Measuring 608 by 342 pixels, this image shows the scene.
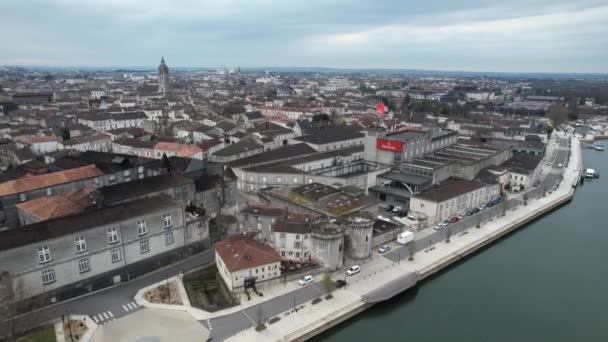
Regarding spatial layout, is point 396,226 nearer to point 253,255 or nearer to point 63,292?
point 253,255

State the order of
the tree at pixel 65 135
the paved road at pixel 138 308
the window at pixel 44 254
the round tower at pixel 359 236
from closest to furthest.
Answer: the paved road at pixel 138 308 < the window at pixel 44 254 < the round tower at pixel 359 236 < the tree at pixel 65 135

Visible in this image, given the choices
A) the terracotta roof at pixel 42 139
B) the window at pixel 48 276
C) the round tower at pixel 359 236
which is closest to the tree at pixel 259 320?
the round tower at pixel 359 236

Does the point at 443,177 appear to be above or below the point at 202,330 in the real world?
above

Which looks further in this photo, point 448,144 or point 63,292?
point 448,144

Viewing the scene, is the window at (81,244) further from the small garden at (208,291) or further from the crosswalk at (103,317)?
the small garden at (208,291)

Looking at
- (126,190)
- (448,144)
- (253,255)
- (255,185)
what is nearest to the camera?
(253,255)

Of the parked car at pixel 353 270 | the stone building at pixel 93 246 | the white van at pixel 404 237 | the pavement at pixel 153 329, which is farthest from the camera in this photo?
the white van at pixel 404 237

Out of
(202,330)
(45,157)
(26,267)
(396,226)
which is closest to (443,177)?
(396,226)
